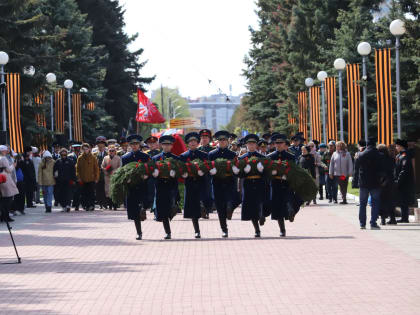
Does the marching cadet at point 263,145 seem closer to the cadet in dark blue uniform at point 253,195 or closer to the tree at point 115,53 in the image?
the cadet in dark blue uniform at point 253,195

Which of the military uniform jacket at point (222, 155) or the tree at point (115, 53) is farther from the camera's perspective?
the tree at point (115, 53)

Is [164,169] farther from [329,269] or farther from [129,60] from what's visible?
[129,60]

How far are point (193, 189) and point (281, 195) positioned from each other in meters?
1.63

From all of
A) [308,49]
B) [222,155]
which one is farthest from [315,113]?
[222,155]

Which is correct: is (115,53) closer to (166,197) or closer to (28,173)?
(28,173)

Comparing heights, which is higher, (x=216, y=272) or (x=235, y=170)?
(x=235, y=170)

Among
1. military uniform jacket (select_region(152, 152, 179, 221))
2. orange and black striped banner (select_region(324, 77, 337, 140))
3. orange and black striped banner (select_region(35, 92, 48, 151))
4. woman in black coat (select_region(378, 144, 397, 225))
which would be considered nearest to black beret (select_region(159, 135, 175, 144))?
military uniform jacket (select_region(152, 152, 179, 221))

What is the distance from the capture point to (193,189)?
701 inches

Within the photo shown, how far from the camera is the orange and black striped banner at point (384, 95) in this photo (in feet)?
85.9

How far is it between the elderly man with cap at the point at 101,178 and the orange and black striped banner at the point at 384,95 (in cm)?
822

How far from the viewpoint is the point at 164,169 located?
57.1ft

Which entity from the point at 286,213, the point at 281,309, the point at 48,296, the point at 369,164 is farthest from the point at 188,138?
the point at 281,309

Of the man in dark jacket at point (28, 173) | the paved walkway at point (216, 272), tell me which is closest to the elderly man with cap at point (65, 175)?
the man in dark jacket at point (28, 173)

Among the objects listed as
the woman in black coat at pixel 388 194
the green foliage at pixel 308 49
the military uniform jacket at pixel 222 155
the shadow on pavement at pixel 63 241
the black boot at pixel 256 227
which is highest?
the green foliage at pixel 308 49
